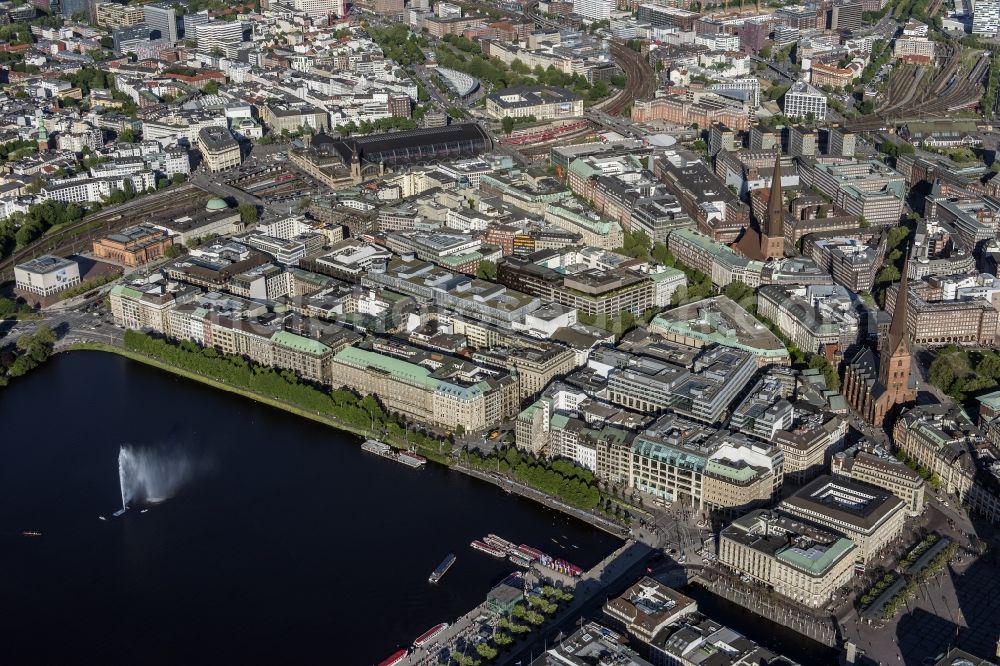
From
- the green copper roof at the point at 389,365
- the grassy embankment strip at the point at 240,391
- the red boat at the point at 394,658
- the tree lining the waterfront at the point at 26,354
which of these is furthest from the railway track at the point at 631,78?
the red boat at the point at 394,658

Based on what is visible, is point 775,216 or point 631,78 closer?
point 775,216

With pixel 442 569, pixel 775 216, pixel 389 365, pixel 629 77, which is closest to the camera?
pixel 442 569

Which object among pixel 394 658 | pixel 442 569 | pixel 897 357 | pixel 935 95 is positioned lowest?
pixel 394 658

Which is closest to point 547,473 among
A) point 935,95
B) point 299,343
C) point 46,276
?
point 299,343

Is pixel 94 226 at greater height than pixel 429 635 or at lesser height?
greater

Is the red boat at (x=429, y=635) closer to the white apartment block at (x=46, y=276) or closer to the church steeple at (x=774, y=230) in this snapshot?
the church steeple at (x=774, y=230)

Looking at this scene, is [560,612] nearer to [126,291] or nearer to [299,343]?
[299,343]
